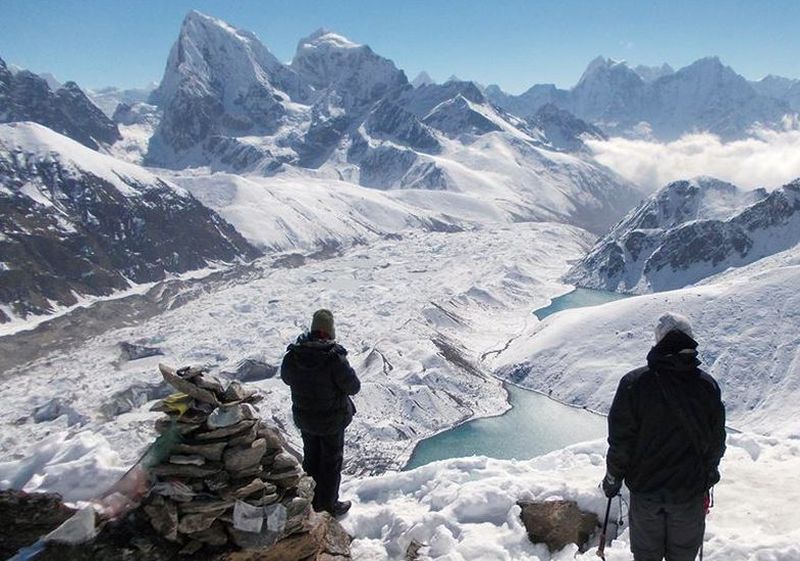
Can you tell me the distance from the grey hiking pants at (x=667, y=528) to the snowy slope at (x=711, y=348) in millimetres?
91226

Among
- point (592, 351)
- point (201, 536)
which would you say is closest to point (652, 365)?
point (201, 536)

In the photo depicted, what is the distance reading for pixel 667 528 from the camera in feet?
32.0

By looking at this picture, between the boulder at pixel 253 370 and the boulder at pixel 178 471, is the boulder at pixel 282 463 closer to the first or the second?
the boulder at pixel 178 471

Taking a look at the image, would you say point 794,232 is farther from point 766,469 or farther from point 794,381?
point 766,469

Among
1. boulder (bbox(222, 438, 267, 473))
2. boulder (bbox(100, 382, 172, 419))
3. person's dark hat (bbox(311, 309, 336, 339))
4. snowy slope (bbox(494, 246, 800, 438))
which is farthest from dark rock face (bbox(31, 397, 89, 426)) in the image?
boulder (bbox(222, 438, 267, 473))

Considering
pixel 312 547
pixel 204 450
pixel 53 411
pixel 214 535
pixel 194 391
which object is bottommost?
pixel 53 411

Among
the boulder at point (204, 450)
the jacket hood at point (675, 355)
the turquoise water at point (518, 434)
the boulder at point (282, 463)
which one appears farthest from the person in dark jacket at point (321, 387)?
the turquoise water at point (518, 434)

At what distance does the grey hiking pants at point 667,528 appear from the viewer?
9.55 m

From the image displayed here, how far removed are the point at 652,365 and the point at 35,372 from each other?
16605cm

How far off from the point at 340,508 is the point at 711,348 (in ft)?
367

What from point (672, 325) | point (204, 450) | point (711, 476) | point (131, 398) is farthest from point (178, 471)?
point (131, 398)

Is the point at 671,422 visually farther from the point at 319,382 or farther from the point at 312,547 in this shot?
the point at 312,547

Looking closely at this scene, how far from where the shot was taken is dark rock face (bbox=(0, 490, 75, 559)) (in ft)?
36.5

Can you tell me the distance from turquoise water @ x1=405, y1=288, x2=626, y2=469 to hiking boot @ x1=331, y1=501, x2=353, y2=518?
77.6 meters
